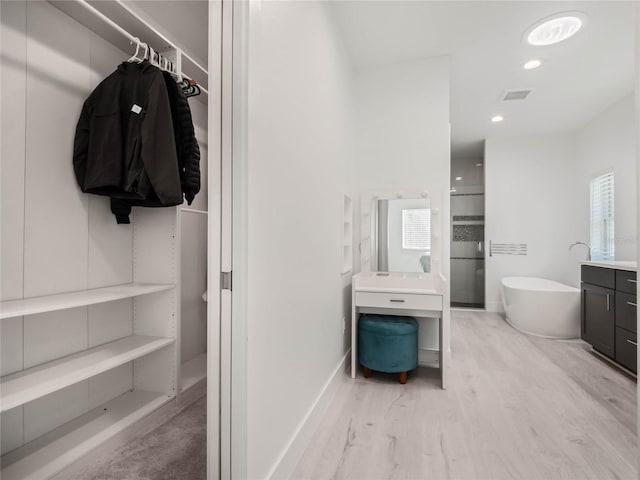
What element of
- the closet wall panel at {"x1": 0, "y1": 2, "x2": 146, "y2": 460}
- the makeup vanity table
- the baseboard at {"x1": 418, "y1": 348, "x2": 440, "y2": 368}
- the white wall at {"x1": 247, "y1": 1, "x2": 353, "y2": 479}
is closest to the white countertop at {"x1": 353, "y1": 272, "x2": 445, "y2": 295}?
the makeup vanity table

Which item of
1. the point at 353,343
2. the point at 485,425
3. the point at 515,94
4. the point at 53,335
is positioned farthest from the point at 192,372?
the point at 515,94

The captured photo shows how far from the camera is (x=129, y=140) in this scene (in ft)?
5.32

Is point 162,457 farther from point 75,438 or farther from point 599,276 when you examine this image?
point 599,276

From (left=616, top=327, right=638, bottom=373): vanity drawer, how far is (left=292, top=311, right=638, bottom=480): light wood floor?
0.39 ft

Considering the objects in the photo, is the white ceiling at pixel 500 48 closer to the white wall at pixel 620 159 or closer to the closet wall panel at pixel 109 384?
the white wall at pixel 620 159

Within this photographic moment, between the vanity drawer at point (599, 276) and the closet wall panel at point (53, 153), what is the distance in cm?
397

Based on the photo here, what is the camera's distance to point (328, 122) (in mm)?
2193

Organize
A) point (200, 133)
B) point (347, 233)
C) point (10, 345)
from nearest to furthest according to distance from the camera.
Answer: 1. point (10, 345)
2. point (200, 133)
3. point (347, 233)

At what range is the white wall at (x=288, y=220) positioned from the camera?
1.23m

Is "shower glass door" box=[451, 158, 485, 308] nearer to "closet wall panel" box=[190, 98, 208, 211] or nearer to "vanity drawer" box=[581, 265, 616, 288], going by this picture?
"vanity drawer" box=[581, 265, 616, 288]

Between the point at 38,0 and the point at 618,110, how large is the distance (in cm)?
516

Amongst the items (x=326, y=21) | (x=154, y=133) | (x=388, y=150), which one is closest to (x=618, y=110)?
(x=388, y=150)

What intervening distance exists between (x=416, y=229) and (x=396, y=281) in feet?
1.76

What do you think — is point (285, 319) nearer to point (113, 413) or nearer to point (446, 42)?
point (113, 413)
